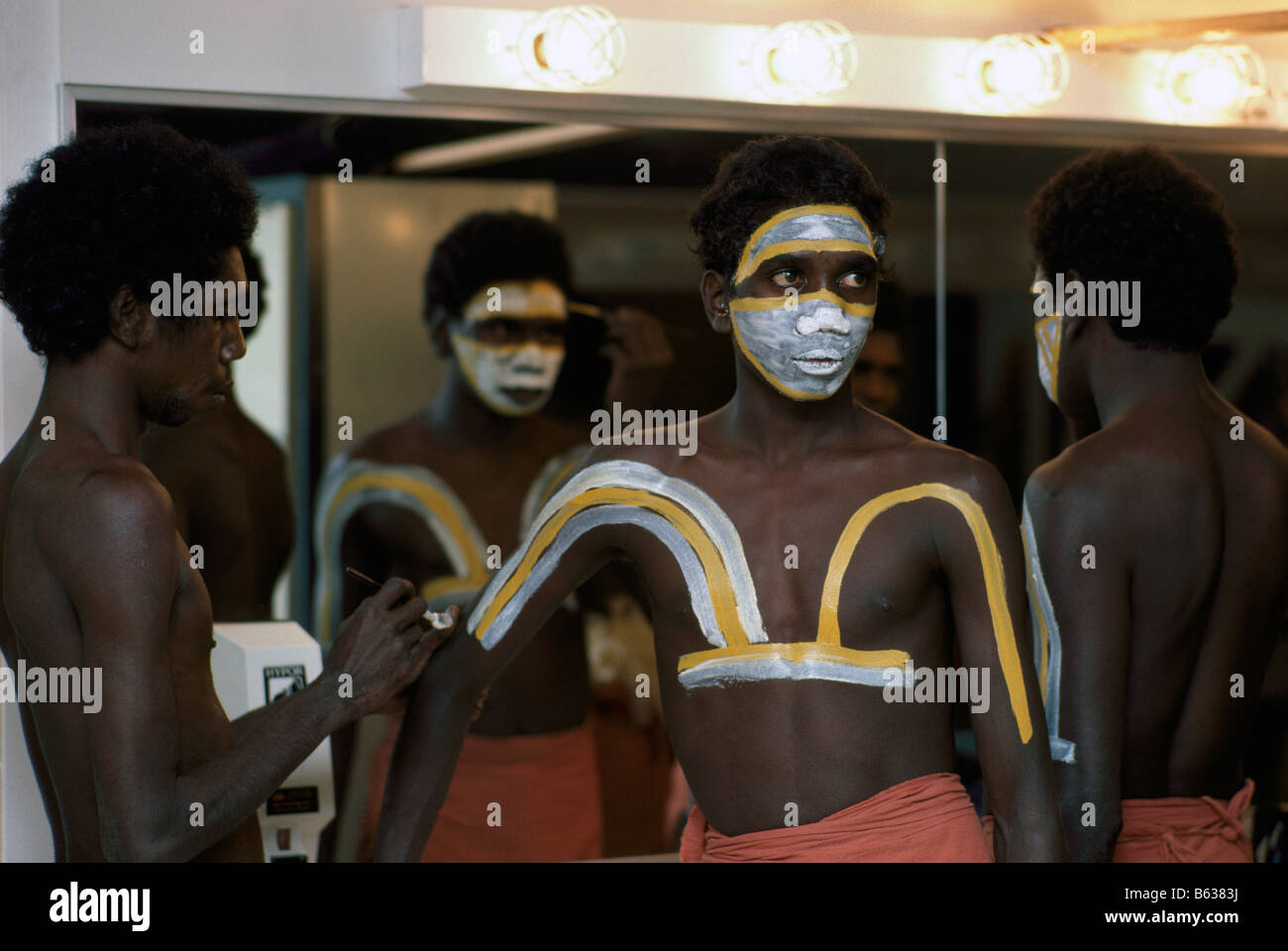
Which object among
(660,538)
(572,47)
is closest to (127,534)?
(660,538)

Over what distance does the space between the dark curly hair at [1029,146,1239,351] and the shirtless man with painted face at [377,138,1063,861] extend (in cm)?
51

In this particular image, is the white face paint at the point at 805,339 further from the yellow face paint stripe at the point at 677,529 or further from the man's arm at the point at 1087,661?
the man's arm at the point at 1087,661

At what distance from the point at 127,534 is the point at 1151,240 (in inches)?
62.5

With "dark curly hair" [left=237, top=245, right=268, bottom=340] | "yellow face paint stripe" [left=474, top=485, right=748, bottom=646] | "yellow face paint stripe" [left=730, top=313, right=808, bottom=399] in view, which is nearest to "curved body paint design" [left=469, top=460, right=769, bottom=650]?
"yellow face paint stripe" [left=474, top=485, right=748, bottom=646]

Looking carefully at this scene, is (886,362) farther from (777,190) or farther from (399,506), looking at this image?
(777,190)

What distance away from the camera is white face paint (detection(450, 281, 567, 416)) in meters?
3.07

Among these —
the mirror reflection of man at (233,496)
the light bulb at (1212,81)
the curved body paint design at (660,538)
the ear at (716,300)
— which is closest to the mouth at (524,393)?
the mirror reflection of man at (233,496)

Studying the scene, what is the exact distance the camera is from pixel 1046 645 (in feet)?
7.70

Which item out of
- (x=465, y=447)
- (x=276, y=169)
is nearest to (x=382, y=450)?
(x=465, y=447)

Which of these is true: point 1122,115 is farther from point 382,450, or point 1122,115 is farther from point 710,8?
point 382,450

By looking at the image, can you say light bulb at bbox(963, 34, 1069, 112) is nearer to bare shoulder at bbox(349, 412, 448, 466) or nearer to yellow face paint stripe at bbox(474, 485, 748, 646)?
bare shoulder at bbox(349, 412, 448, 466)

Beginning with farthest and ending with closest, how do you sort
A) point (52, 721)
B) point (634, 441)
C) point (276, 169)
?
point (276, 169)
point (634, 441)
point (52, 721)

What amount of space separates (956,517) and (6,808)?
5.27ft

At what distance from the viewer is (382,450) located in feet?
9.82
